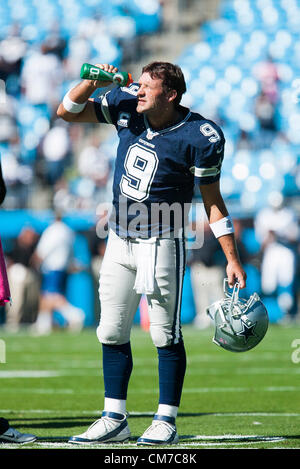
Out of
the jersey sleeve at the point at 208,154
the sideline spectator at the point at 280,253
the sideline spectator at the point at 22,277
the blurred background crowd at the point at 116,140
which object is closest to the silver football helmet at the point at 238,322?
the jersey sleeve at the point at 208,154

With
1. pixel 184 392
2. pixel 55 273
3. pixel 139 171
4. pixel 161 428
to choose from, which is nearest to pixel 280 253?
pixel 55 273

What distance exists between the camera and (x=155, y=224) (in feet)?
14.7

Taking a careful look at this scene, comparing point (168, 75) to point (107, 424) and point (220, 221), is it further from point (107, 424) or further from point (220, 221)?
point (107, 424)

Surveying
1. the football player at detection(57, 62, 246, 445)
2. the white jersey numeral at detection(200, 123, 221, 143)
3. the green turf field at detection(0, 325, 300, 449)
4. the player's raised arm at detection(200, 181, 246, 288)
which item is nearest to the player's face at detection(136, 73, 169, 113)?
the football player at detection(57, 62, 246, 445)

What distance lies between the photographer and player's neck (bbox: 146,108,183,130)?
4.46 metres

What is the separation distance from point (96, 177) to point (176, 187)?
392 inches

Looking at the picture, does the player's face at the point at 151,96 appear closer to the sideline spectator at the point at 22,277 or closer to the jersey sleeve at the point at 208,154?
the jersey sleeve at the point at 208,154

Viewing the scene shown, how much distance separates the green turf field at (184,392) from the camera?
15.6 feet

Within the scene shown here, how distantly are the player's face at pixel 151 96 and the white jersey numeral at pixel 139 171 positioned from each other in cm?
21

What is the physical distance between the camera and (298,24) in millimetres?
17297
